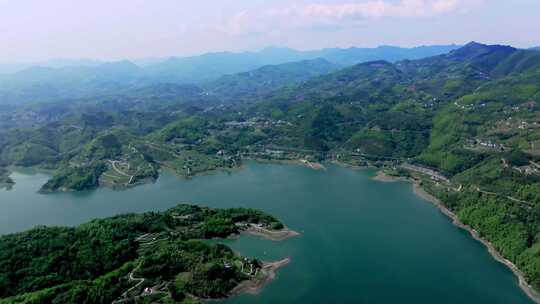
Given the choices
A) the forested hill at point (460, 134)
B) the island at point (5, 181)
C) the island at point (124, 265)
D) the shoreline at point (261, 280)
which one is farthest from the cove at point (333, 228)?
the forested hill at point (460, 134)

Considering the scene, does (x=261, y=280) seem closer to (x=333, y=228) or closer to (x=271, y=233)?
(x=271, y=233)

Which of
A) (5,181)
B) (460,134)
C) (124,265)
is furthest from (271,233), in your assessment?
(5,181)

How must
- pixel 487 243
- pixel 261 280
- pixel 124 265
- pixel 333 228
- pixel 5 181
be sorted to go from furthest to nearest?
pixel 5 181
pixel 333 228
pixel 487 243
pixel 124 265
pixel 261 280

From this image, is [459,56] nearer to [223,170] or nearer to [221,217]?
[223,170]

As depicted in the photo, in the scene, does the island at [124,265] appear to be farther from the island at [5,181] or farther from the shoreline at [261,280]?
the island at [5,181]

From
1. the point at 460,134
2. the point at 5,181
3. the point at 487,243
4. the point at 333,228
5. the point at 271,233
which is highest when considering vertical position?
the point at 460,134

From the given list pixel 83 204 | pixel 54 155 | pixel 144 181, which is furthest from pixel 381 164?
pixel 54 155
